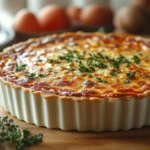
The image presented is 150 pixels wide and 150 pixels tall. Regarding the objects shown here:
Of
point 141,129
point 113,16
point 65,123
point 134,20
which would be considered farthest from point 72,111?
point 113,16

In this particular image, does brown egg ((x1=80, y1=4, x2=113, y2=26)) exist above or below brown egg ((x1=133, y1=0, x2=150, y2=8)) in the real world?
below

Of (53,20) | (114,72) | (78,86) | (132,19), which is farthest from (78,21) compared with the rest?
(78,86)

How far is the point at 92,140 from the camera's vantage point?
1.64 metres

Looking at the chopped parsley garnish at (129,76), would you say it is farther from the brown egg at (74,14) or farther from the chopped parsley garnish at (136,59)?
the brown egg at (74,14)

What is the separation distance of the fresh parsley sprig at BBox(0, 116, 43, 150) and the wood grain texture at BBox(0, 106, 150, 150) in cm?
2

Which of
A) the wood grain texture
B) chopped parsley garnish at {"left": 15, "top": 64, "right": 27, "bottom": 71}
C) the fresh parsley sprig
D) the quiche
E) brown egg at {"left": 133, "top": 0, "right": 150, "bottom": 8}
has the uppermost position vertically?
brown egg at {"left": 133, "top": 0, "right": 150, "bottom": 8}

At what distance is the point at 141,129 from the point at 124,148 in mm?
188

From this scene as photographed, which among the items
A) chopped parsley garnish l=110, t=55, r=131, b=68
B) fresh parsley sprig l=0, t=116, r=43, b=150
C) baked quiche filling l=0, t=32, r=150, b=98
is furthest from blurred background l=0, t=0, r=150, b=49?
fresh parsley sprig l=0, t=116, r=43, b=150

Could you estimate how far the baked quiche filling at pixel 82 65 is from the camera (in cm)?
171

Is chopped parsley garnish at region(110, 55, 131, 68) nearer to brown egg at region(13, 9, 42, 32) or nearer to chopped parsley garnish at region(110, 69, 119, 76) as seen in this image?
chopped parsley garnish at region(110, 69, 119, 76)

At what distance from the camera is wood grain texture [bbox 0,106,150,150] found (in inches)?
62.5

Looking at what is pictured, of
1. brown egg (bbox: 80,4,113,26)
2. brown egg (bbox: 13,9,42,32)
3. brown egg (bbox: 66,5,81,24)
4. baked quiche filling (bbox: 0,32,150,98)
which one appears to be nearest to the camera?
baked quiche filling (bbox: 0,32,150,98)

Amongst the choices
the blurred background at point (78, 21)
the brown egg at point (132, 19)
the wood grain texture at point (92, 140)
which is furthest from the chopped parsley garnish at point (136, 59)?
the brown egg at point (132, 19)

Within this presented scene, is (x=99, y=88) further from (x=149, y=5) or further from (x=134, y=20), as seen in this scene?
(x=149, y=5)
